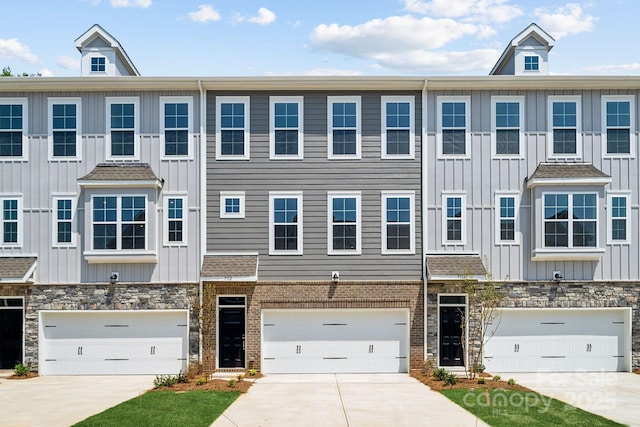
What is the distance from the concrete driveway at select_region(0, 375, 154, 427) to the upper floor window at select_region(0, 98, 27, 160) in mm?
6719

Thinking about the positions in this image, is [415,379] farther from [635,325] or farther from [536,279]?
[635,325]

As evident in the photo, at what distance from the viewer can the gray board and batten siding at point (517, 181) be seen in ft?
67.9

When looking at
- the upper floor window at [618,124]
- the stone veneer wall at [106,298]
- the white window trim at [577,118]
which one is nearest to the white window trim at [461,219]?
the white window trim at [577,118]

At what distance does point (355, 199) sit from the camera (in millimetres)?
20969

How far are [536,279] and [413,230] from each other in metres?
3.94

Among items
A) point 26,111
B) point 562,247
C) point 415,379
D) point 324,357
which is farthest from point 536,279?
point 26,111

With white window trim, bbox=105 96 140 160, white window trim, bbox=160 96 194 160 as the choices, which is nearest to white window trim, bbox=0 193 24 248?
white window trim, bbox=105 96 140 160

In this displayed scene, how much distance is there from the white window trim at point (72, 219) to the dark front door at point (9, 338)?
2340 mm

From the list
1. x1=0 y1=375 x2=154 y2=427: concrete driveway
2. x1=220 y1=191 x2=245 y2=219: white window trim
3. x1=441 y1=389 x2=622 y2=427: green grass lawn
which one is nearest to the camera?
x1=441 y1=389 x2=622 y2=427: green grass lawn

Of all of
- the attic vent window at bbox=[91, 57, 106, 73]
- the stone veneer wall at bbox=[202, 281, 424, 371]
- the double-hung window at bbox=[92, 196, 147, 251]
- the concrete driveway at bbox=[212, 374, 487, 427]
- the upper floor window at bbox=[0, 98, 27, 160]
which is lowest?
the concrete driveway at bbox=[212, 374, 487, 427]

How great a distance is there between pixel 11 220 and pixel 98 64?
18.2 ft

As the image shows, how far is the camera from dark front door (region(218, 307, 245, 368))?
20672 millimetres

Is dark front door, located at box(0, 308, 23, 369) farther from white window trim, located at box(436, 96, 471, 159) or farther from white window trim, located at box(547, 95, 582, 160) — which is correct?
A: white window trim, located at box(547, 95, 582, 160)

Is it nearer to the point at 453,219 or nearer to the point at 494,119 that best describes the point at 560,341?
the point at 453,219
